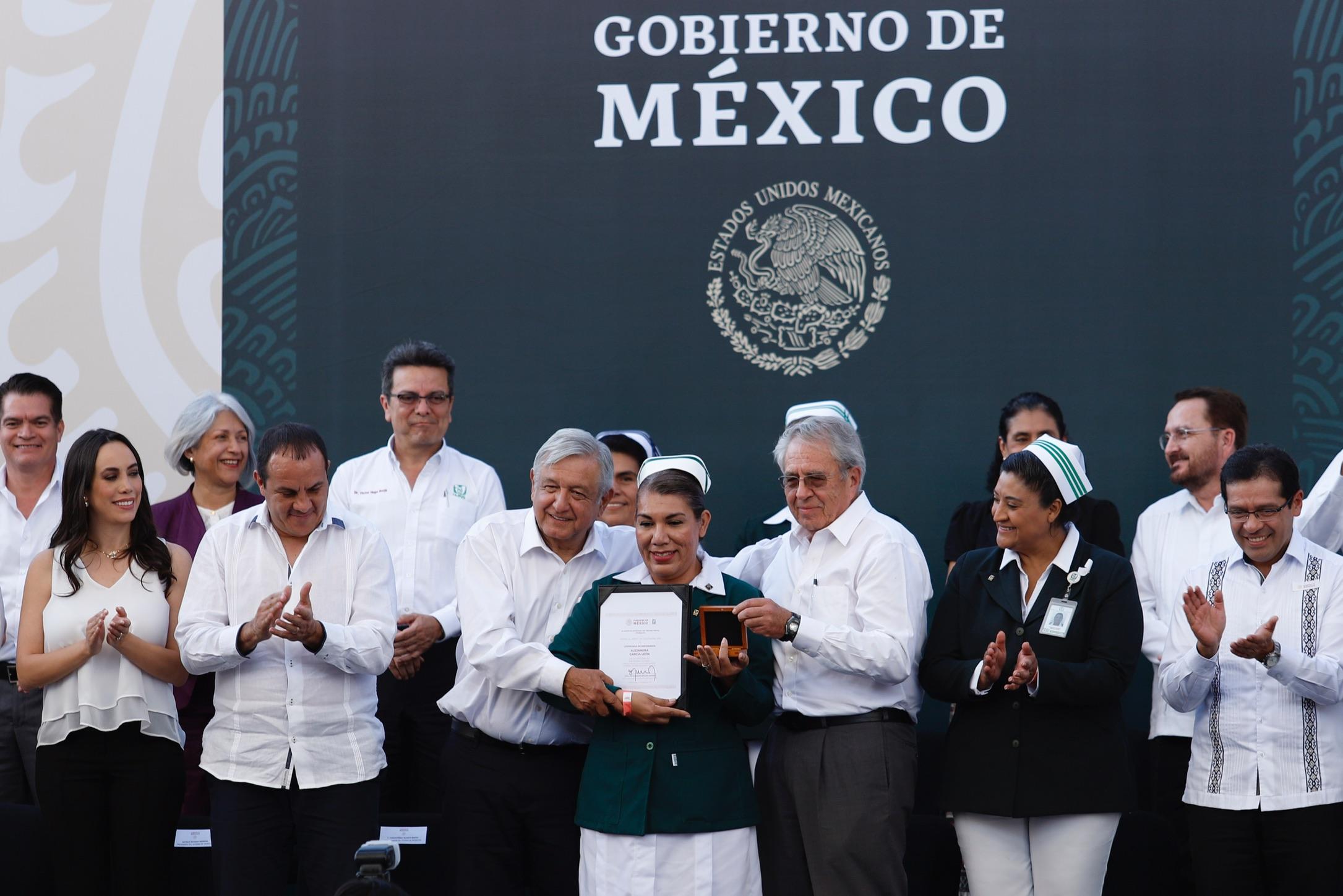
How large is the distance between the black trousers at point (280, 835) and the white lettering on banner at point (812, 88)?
9.28 feet

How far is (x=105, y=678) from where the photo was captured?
3.80m

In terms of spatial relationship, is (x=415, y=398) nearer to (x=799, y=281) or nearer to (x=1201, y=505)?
(x=799, y=281)

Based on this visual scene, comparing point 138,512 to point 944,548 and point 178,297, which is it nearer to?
point 178,297

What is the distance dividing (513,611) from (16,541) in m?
1.89

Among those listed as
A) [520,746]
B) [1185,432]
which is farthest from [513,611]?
[1185,432]

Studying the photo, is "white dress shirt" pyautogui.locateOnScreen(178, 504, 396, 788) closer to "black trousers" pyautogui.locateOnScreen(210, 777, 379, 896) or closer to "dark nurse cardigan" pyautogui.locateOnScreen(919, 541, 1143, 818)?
"black trousers" pyautogui.locateOnScreen(210, 777, 379, 896)

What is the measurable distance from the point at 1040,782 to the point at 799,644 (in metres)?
0.65

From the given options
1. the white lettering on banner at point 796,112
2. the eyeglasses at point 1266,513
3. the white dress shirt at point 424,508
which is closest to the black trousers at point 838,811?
the eyeglasses at point 1266,513

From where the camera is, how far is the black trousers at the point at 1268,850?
11.5 ft

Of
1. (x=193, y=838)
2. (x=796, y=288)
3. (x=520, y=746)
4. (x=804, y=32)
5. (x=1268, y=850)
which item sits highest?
(x=804, y=32)

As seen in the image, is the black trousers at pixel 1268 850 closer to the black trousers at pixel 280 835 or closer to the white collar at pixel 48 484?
the black trousers at pixel 280 835

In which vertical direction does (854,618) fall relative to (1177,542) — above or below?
below

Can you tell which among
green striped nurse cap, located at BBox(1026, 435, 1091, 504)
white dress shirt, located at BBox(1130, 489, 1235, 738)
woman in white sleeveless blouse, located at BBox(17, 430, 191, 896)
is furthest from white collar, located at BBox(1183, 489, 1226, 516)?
A: woman in white sleeveless blouse, located at BBox(17, 430, 191, 896)

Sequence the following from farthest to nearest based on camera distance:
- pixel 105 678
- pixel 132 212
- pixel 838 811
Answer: pixel 132 212 < pixel 105 678 < pixel 838 811
